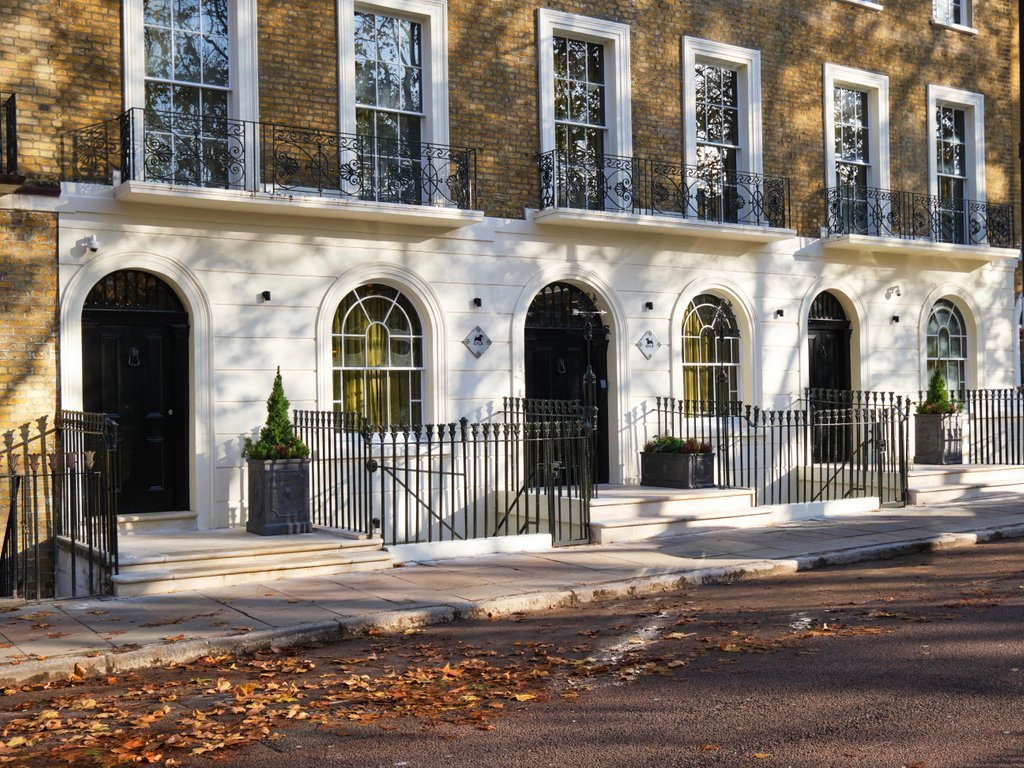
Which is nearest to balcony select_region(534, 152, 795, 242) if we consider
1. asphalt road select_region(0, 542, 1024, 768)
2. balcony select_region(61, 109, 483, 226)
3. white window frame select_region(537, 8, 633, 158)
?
white window frame select_region(537, 8, 633, 158)

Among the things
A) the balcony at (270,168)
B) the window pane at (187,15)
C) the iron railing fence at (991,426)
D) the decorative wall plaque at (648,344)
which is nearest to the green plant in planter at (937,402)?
the iron railing fence at (991,426)

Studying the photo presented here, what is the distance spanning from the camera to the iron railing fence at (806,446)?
15.6m

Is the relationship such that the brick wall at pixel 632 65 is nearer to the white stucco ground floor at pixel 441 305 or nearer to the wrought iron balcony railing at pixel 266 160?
the wrought iron balcony railing at pixel 266 160

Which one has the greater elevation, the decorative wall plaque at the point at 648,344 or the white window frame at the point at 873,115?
the white window frame at the point at 873,115

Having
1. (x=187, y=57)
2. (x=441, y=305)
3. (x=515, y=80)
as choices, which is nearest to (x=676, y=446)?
(x=441, y=305)

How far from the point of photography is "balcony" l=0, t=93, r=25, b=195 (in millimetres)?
11289

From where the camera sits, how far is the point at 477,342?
1486cm

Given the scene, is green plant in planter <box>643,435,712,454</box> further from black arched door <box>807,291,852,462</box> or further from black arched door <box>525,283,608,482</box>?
black arched door <box>807,291,852,462</box>

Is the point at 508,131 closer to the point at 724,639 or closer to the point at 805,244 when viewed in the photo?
the point at 805,244

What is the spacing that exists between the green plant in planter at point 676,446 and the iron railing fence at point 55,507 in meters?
6.98

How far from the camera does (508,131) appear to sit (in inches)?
597

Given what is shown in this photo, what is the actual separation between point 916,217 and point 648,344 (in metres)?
6.01

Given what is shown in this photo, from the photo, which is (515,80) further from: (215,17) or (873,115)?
(873,115)

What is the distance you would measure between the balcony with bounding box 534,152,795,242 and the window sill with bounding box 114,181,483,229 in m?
1.58
